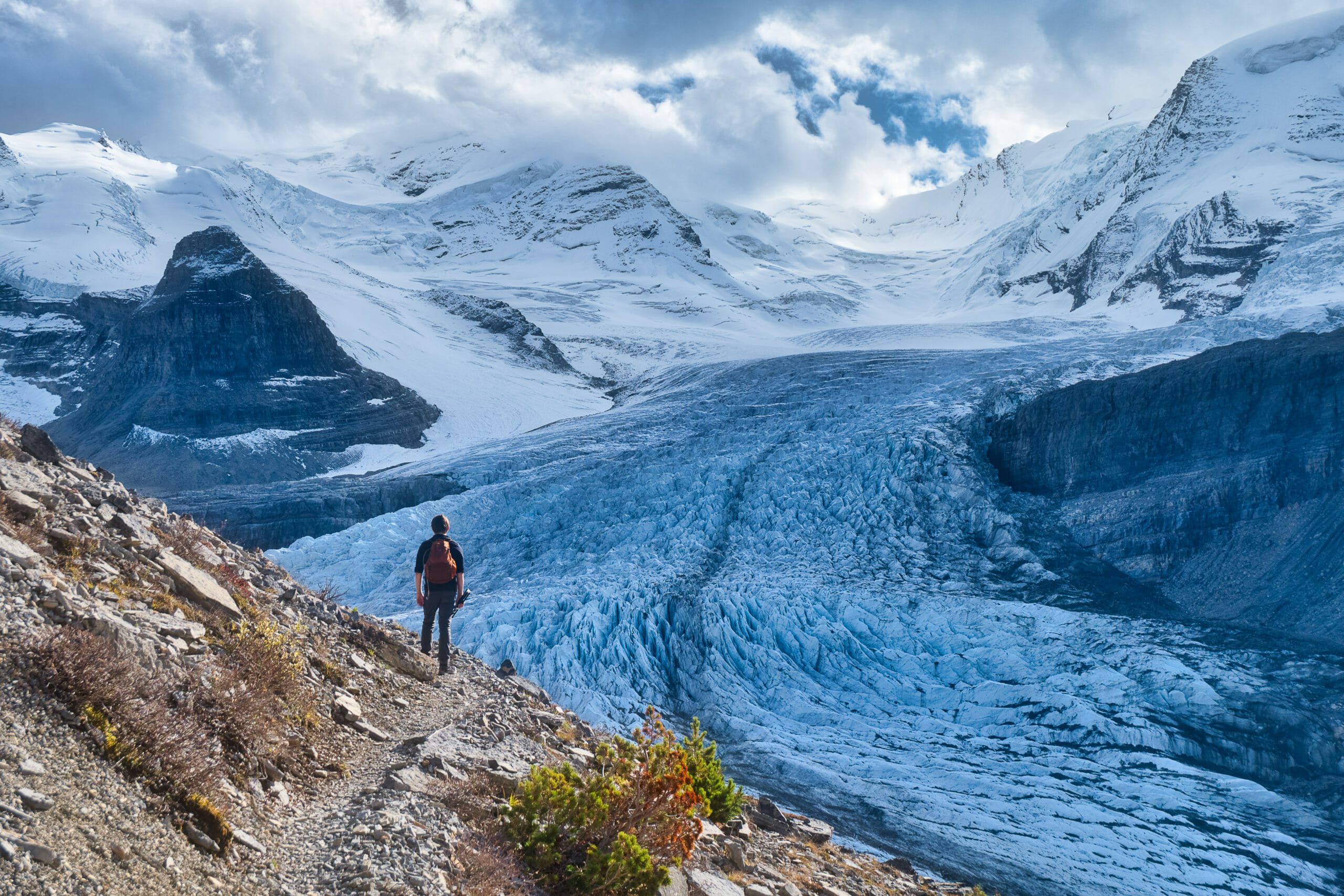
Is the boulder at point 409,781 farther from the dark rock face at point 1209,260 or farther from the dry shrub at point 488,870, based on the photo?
the dark rock face at point 1209,260

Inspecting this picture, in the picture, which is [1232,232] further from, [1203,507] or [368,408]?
[368,408]

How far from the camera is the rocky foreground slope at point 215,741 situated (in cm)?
363

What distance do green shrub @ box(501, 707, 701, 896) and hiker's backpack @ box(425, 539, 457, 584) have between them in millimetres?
3788

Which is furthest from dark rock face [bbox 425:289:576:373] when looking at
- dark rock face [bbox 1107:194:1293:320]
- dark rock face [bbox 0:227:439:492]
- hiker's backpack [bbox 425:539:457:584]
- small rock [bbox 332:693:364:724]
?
small rock [bbox 332:693:364:724]

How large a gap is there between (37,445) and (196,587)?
98.8 inches

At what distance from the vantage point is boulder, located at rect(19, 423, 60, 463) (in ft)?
24.1

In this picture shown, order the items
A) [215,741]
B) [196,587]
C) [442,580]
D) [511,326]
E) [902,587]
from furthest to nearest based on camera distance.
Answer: [511,326] < [902,587] < [442,580] < [196,587] < [215,741]

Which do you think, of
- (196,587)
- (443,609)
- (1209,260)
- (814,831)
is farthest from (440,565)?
(1209,260)

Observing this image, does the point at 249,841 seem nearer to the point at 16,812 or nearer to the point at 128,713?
the point at 128,713

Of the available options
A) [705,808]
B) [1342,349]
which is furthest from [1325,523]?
[705,808]

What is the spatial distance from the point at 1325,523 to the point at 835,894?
83.1 feet

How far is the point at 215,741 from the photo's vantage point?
4.64 meters

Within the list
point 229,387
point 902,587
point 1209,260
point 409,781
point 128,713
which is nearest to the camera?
point 128,713

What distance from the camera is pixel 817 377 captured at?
4419 cm
